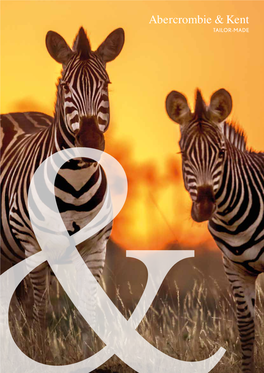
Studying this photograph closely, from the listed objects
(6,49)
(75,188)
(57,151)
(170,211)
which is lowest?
(170,211)

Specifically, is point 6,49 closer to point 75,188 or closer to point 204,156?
point 75,188

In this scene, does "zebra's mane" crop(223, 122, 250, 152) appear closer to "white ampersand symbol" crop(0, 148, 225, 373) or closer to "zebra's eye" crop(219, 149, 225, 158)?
"zebra's eye" crop(219, 149, 225, 158)

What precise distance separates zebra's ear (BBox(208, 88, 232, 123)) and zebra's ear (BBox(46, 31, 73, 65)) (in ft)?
3.73

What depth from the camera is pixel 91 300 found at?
368cm

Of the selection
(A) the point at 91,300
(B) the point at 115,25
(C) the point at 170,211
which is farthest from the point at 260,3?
(A) the point at 91,300

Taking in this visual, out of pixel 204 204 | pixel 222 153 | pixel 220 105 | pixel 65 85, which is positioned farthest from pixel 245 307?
pixel 65 85

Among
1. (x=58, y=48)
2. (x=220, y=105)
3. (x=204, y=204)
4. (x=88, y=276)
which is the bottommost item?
(x=88, y=276)

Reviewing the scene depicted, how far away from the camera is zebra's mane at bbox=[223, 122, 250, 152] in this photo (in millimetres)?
3584

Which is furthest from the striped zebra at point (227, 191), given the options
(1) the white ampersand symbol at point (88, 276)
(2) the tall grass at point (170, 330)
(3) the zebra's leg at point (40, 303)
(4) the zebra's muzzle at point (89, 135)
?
(3) the zebra's leg at point (40, 303)

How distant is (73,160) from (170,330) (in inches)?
65.7

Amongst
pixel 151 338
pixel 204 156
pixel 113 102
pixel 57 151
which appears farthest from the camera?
pixel 113 102

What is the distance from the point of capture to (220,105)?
3.49 meters

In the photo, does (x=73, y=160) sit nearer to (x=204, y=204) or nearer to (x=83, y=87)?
(x=83, y=87)

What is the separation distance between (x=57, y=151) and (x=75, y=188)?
1.04ft
